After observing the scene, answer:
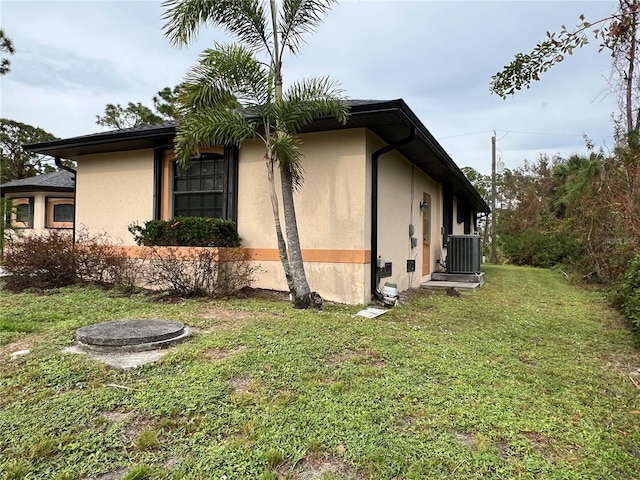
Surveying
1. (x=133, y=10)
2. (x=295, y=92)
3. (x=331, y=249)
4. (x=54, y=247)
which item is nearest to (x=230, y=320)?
(x=331, y=249)

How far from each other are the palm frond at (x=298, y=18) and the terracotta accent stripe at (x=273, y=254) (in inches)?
124

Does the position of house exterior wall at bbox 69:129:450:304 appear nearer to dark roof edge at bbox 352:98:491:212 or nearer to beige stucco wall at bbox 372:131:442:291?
beige stucco wall at bbox 372:131:442:291

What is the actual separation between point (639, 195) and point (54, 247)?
1072cm

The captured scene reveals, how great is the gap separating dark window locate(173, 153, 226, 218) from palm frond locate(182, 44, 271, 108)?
1.90 m

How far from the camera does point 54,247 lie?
22.3 feet

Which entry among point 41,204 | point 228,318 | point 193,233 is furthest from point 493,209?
point 41,204

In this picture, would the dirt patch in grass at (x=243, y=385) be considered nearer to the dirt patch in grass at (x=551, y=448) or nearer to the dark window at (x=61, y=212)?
the dirt patch in grass at (x=551, y=448)

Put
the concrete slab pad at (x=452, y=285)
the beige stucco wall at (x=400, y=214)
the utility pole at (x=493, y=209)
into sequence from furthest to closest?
the utility pole at (x=493, y=209)
the concrete slab pad at (x=452, y=285)
the beige stucco wall at (x=400, y=214)

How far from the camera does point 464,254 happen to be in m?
9.50

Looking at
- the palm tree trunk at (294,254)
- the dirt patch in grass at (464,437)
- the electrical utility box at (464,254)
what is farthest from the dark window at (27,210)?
the dirt patch in grass at (464,437)

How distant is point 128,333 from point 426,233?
7.82 metres

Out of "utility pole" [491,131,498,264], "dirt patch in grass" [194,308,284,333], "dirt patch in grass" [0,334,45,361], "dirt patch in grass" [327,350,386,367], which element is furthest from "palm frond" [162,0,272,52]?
"utility pole" [491,131,498,264]

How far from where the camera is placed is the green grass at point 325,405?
1.85m

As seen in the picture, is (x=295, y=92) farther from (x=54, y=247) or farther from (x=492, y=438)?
(x=54, y=247)
